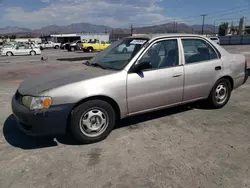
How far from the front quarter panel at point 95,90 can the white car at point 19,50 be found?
2557 centimetres

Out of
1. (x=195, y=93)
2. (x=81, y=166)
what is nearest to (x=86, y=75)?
(x=81, y=166)

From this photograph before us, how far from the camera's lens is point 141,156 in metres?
2.88

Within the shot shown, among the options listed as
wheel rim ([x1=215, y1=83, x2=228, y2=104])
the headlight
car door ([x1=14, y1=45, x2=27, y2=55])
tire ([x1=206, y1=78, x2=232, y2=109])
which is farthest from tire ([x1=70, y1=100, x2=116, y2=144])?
car door ([x1=14, y1=45, x2=27, y2=55])

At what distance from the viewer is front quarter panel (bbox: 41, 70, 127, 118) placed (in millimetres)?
2887

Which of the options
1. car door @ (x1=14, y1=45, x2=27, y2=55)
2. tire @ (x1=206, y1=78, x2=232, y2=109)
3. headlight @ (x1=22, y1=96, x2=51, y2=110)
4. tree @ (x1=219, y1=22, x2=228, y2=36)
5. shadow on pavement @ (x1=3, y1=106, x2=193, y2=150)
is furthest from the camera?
tree @ (x1=219, y1=22, x2=228, y2=36)

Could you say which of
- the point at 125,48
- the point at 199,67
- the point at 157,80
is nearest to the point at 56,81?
the point at 125,48

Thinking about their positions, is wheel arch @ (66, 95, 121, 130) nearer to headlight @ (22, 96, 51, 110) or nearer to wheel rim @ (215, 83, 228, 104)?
headlight @ (22, 96, 51, 110)

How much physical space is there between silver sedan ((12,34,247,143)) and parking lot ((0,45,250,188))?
1.12 feet

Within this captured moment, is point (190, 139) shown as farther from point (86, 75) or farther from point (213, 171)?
point (86, 75)

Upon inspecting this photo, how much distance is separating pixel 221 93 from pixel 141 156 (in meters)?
2.71

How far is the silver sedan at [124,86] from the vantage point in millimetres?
2912

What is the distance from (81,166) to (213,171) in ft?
5.40

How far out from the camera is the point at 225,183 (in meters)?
2.34

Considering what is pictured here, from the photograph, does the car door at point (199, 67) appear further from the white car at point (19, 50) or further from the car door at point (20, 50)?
the car door at point (20, 50)
